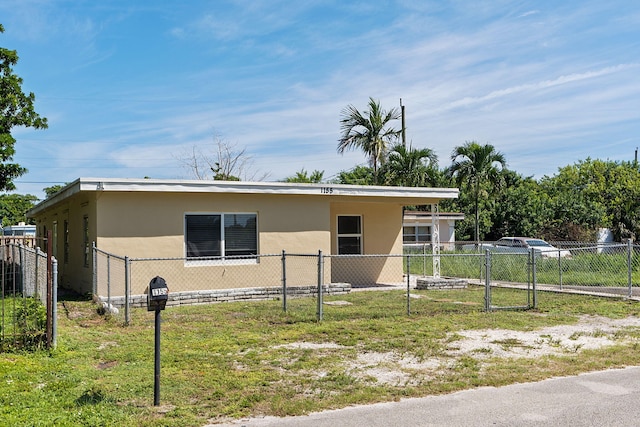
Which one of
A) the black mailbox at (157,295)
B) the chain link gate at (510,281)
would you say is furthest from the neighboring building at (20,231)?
the black mailbox at (157,295)

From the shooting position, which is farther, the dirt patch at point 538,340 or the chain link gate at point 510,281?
the chain link gate at point 510,281

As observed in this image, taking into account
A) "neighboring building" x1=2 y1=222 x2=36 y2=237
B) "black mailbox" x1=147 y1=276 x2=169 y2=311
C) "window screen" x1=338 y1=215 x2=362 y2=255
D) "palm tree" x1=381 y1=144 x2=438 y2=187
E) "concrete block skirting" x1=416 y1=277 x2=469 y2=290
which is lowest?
"concrete block skirting" x1=416 y1=277 x2=469 y2=290

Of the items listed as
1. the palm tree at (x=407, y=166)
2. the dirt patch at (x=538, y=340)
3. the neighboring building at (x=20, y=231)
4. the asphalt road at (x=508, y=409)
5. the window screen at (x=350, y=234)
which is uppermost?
the palm tree at (x=407, y=166)

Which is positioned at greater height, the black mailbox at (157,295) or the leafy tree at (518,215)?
the leafy tree at (518,215)

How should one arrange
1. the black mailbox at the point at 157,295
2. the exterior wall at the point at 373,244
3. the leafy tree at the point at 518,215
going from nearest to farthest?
A: the black mailbox at the point at 157,295 < the exterior wall at the point at 373,244 < the leafy tree at the point at 518,215

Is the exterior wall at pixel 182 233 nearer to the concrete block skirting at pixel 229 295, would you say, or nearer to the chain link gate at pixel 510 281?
the concrete block skirting at pixel 229 295

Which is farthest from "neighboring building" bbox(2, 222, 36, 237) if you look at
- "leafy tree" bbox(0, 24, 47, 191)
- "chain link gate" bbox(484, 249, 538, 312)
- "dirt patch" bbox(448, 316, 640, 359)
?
"dirt patch" bbox(448, 316, 640, 359)

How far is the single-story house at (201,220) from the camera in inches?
547

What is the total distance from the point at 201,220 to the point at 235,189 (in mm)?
1162

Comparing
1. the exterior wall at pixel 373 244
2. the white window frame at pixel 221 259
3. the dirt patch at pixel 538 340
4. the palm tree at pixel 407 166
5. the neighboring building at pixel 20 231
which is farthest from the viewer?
the neighboring building at pixel 20 231

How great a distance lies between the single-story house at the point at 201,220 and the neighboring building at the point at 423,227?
47.5ft

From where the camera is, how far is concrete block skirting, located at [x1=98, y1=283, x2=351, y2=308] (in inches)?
523

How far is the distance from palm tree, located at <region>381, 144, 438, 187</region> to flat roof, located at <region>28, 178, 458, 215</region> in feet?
31.1

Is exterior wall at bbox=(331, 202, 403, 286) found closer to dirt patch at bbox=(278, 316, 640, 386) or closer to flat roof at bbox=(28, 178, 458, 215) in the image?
flat roof at bbox=(28, 178, 458, 215)
